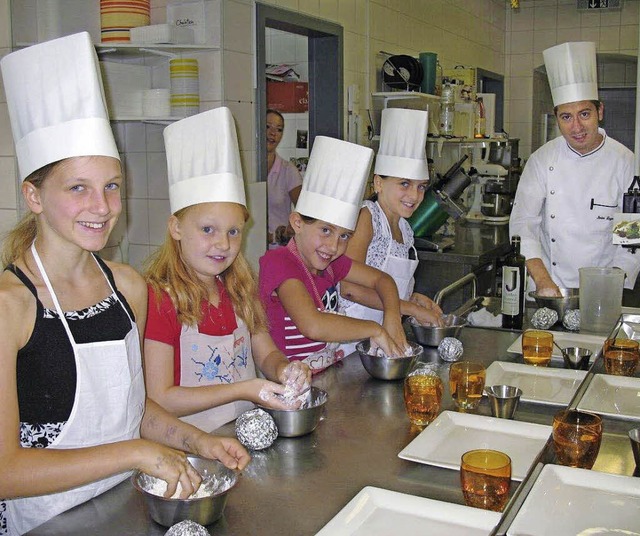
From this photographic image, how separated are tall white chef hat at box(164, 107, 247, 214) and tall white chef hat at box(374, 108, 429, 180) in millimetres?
1037

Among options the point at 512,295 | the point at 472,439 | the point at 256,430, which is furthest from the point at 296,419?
the point at 512,295

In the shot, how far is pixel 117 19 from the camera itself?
304 cm

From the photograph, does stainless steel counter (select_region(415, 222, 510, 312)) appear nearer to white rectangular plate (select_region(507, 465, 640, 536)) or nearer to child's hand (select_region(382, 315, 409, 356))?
child's hand (select_region(382, 315, 409, 356))

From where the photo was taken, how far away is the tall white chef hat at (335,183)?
81.7 inches

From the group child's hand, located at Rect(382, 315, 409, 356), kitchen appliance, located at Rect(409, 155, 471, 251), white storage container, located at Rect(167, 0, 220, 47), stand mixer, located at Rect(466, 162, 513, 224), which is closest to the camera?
child's hand, located at Rect(382, 315, 409, 356)

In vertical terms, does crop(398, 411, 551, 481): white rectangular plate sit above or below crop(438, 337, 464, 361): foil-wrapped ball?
below

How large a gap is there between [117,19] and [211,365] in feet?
6.10

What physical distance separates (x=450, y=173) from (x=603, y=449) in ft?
10.1

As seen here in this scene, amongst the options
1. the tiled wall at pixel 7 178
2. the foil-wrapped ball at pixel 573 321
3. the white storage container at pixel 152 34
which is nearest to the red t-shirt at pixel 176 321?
the foil-wrapped ball at pixel 573 321

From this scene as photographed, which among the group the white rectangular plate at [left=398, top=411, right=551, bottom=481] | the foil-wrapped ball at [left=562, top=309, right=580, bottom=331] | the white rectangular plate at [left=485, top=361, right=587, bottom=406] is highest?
Result: the foil-wrapped ball at [left=562, top=309, right=580, bottom=331]

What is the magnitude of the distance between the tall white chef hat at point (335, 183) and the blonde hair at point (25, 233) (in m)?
0.87

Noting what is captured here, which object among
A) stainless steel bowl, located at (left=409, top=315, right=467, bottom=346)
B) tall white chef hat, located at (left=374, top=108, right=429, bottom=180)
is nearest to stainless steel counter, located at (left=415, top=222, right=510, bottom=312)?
tall white chef hat, located at (left=374, top=108, right=429, bottom=180)

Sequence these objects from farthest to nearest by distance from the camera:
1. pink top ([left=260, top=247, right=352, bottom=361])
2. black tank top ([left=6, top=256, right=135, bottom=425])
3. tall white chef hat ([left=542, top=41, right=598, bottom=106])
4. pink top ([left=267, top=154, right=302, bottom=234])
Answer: pink top ([left=267, top=154, right=302, bottom=234]) < tall white chef hat ([left=542, top=41, right=598, bottom=106]) < pink top ([left=260, top=247, right=352, bottom=361]) < black tank top ([left=6, top=256, right=135, bottom=425])

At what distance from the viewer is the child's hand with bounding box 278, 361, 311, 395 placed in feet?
4.87
